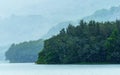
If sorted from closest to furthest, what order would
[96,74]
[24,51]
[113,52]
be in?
[96,74]
[113,52]
[24,51]

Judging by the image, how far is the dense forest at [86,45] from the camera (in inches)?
2630

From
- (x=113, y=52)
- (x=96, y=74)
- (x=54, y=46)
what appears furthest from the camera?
(x=54, y=46)

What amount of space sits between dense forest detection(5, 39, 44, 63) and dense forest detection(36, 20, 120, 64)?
143 feet

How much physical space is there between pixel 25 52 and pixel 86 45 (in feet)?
167

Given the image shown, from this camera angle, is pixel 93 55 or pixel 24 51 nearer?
pixel 93 55

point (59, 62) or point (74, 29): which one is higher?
point (74, 29)

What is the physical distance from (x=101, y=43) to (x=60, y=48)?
21.2 feet

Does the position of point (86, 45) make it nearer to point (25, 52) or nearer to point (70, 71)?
point (70, 71)

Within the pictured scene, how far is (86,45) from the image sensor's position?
223ft

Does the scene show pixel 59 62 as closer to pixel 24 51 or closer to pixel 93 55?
pixel 93 55

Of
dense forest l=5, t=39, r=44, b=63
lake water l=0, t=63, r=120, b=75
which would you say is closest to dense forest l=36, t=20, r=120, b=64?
lake water l=0, t=63, r=120, b=75

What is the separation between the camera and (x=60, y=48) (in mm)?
70438

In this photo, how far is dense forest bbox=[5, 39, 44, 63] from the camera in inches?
4666

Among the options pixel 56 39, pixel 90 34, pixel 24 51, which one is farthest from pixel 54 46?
pixel 24 51
